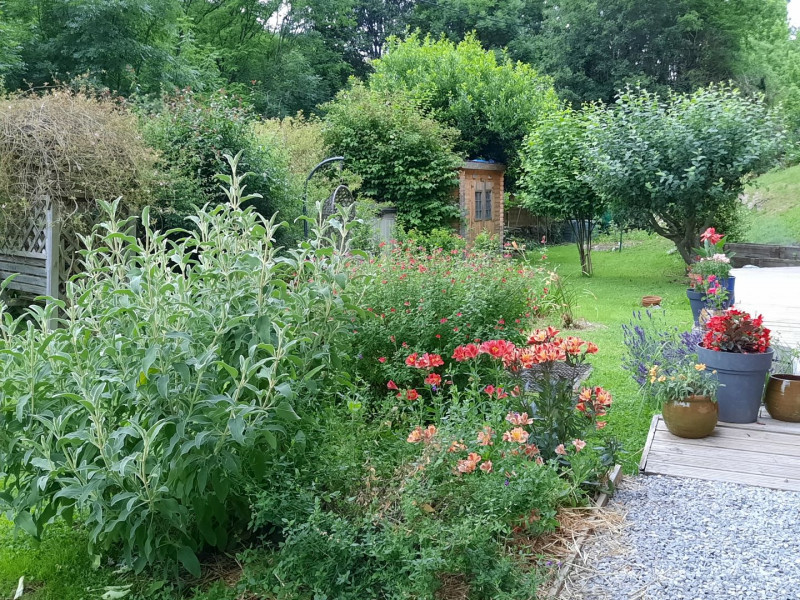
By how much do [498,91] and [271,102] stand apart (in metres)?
8.37

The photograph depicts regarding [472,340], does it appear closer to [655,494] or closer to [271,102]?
[655,494]

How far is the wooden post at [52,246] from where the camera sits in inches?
243

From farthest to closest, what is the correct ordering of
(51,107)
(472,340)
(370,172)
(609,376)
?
(370,172)
(51,107)
(609,376)
(472,340)

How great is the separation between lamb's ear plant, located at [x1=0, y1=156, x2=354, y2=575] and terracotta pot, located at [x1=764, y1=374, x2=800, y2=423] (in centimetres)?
272

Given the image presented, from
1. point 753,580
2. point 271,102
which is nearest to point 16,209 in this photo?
point 753,580

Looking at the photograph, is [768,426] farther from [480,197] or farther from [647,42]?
[647,42]

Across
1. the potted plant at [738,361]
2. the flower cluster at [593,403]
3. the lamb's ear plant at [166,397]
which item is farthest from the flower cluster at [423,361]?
the potted plant at [738,361]

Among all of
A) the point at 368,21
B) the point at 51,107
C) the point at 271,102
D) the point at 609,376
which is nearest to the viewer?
the point at 609,376

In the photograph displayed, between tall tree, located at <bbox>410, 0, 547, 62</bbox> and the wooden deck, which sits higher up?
tall tree, located at <bbox>410, 0, 547, 62</bbox>

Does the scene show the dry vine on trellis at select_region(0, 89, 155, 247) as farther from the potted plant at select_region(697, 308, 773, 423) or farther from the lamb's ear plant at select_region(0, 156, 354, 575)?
the potted plant at select_region(697, 308, 773, 423)

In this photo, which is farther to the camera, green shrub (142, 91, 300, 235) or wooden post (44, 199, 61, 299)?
green shrub (142, 91, 300, 235)

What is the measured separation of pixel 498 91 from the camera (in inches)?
577

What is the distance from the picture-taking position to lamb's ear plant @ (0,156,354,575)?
2090 millimetres

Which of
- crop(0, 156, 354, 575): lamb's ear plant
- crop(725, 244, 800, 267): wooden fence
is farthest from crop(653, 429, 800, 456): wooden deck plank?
crop(725, 244, 800, 267): wooden fence
